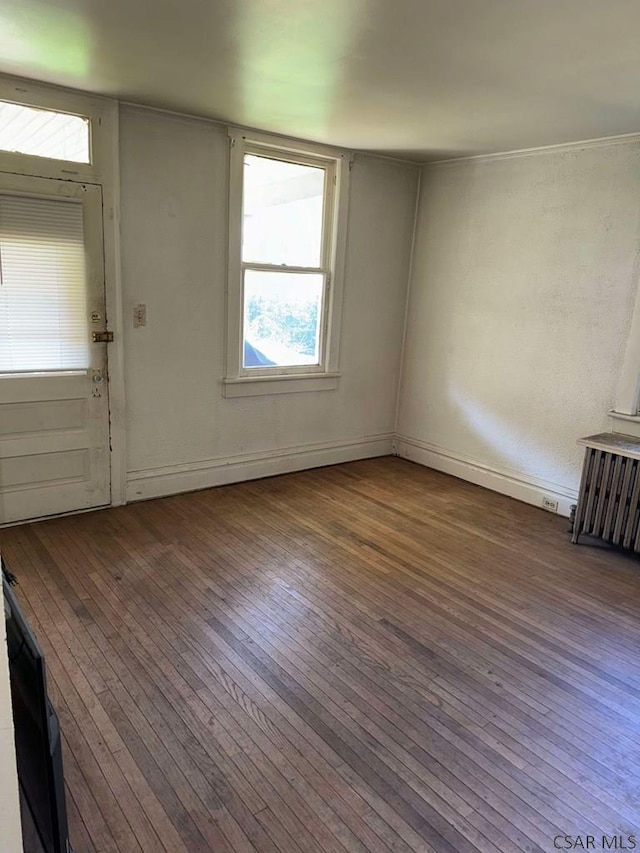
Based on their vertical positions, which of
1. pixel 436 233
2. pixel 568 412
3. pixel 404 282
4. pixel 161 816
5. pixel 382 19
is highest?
pixel 382 19

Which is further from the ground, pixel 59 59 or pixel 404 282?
pixel 59 59

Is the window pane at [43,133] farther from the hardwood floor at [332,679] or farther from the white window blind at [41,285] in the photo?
the hardwood floor at [332,679]

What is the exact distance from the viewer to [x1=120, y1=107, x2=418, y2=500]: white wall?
150 inches

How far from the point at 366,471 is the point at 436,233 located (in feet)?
7.04

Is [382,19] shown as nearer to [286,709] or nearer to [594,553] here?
[286,709]

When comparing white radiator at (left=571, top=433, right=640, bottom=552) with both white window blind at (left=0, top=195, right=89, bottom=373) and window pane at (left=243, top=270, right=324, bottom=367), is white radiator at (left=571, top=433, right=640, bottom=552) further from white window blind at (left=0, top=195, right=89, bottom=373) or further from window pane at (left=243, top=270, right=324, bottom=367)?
white window blind at (left=0, top=195, right=89, bottom=373)

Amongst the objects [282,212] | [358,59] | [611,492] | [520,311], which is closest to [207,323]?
[282,212]

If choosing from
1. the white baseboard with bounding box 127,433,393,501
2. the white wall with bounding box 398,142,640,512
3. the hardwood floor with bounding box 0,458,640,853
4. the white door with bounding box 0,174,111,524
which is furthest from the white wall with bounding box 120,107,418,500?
the hardwood floor with bounding box 0,458,640,853

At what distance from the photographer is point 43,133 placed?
3.36 meters

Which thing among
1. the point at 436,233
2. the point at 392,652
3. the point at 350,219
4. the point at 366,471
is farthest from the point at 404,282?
the point at 392,652

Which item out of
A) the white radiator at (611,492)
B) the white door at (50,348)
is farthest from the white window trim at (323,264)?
the white radiator at (611,492)

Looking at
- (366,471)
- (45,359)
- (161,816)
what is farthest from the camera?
(366,471)

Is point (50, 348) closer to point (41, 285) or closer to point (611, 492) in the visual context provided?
point (41, 285)

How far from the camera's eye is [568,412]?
4.20 metres
